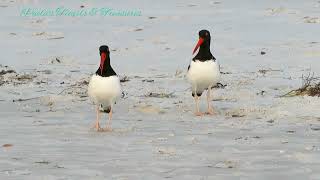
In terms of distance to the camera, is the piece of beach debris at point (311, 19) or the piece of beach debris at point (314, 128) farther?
the piece of beach debris at point (311, 19)

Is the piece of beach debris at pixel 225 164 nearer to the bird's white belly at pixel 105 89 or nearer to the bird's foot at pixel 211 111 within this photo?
the bird's white belly at pixel 105 89

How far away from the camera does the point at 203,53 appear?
11875 millimetres

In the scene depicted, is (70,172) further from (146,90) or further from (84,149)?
(146,90)

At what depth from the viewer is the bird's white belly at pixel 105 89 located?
33.0ft

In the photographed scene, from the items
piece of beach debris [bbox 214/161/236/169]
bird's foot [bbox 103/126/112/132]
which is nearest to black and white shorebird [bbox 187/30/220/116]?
bird's foot [bbox 103/126/112/132]

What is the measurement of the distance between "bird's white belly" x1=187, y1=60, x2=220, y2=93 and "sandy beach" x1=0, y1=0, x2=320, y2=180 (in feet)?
1.50

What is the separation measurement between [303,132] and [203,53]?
3.18m

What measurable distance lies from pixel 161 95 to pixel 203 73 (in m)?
1.51

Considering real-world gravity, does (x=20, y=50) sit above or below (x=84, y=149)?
above

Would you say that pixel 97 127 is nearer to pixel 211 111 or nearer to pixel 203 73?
pixel 211 111

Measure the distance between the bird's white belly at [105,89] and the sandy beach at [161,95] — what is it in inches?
17.6

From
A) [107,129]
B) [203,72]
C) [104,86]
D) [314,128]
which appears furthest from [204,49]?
[314,128]

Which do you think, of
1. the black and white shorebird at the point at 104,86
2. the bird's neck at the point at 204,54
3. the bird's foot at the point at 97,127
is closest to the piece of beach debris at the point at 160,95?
the bird's neck at the point at 204,54

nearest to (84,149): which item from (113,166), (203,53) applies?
(113,166)
